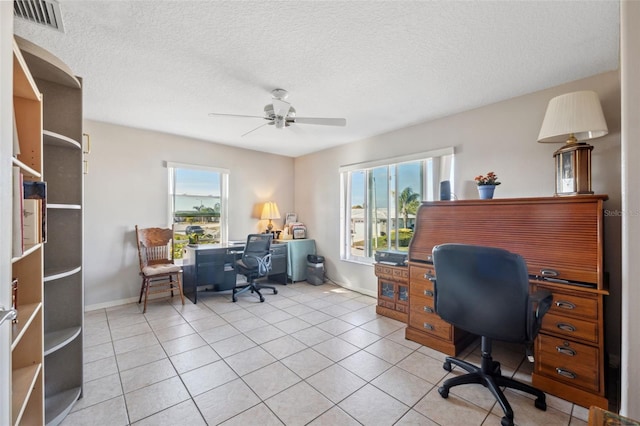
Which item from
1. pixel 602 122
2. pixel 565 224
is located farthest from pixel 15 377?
pixel 602 122

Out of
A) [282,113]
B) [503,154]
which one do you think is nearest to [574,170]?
[503,154]

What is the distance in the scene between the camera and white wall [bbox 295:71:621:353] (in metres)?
2.16

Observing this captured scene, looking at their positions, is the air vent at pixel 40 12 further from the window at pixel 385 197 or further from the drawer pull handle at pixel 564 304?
the drawer pull handle at pixel 564 304

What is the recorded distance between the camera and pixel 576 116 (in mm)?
1948

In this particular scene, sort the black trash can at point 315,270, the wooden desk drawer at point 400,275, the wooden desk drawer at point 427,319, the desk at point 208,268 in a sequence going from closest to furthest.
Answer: the wooden desk drawer at point 427,319 < the wooden desk drawer at point 400,275 < the desk at point 208,268 < the black trash can at point 315,270

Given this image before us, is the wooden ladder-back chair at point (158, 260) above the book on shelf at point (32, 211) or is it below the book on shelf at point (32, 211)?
below

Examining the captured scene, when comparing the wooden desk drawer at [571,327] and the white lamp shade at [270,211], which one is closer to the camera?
the wooden desk drawer at [571,327]

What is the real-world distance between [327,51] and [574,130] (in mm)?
1901

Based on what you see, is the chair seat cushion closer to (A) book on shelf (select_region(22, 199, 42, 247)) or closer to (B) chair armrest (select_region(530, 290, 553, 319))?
(A) book on shelf (select_region(22, 199, 42, 247))

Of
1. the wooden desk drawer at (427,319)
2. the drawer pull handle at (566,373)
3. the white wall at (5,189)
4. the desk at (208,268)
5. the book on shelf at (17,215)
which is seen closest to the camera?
the white wall at (5,189)

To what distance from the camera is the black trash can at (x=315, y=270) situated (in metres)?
4.70

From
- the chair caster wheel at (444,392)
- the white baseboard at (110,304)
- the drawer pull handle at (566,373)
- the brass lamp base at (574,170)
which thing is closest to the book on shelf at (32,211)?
the chair caster wheel at (444,392)

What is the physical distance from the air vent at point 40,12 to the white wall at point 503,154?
11.3ft

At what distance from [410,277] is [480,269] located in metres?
1.08
